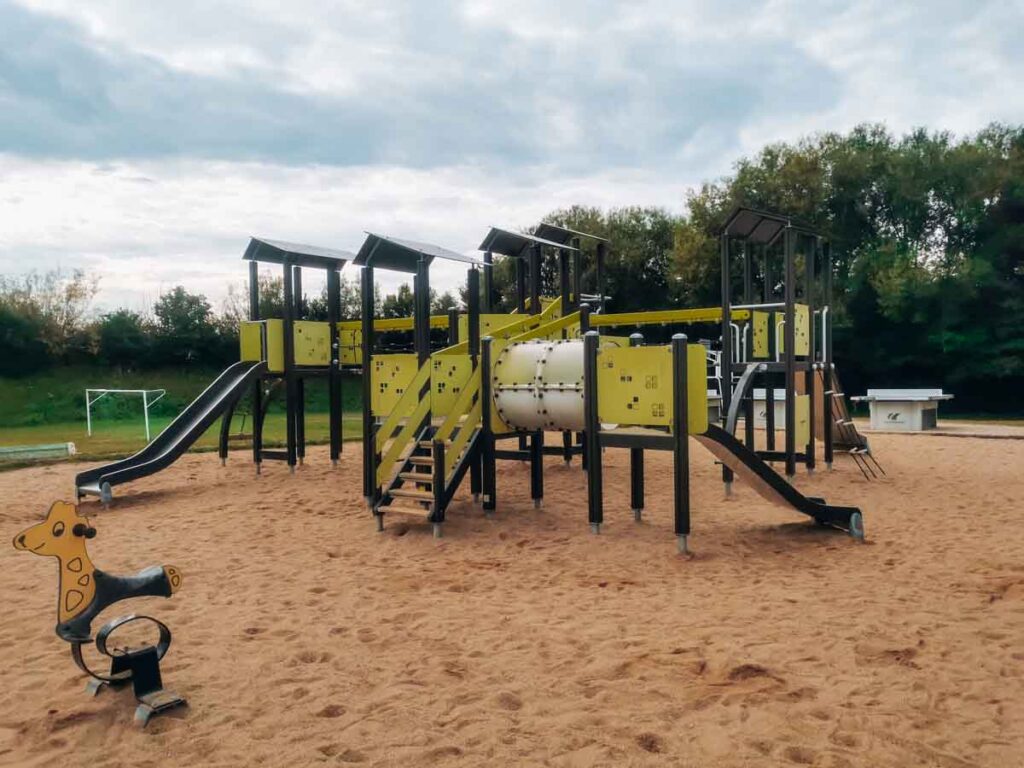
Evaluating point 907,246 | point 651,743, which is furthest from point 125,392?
point 907,246

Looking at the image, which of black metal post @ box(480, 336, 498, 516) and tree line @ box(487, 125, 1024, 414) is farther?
tree line @ box(487, 125, 1024, 414)

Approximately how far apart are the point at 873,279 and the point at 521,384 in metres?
23.3

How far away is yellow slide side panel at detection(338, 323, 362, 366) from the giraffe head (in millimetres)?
10151

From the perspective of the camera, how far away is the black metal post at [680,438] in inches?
307

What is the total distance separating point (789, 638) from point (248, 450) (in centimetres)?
1326

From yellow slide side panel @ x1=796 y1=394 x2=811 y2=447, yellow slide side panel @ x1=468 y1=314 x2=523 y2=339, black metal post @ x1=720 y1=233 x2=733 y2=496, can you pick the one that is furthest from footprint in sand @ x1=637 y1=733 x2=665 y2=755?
yellow slide side panel @ x1=796 y1=394 x2=811 y2=447

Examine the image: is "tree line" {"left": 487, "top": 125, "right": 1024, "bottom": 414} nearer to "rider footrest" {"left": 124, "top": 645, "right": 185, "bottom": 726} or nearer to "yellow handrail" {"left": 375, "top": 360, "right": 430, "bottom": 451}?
"yellow handrail" {"left": 375, "top": 360, "right": 430, "bottom": 451}

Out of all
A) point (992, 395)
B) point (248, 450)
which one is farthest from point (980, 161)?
point (248, 450)

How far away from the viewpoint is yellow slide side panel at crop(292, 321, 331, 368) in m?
14.2

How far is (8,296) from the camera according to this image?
28688 millimetres

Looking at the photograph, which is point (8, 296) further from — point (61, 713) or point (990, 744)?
point (990, 744)

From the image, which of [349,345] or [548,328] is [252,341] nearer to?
[349,345]

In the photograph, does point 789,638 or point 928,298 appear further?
point 928,298

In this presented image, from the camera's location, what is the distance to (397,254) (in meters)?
10.4
